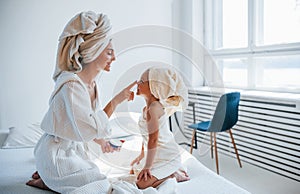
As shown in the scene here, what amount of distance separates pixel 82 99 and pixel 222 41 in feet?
8.73

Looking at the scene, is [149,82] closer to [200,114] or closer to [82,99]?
[82,99]

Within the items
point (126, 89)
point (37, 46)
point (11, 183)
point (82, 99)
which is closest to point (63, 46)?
point (82, 99)

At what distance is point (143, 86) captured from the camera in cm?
136

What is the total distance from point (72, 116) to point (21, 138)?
1236 mm

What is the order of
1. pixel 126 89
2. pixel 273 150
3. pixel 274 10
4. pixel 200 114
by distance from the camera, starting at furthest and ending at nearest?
pixel 200 114 → pixel 274 10 → pixel 273 150 → pixel 126 89

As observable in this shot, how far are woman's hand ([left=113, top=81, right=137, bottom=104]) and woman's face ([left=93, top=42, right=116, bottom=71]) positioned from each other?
157 mm

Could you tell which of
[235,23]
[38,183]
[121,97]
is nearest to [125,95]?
[121,97]

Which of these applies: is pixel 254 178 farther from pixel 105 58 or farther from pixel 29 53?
pixel 29 53

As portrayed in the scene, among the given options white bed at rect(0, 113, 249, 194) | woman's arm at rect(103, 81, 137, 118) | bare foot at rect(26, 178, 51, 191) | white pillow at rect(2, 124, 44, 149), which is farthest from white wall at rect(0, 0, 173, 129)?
bare foot at rect(26, 178, 51, 191)

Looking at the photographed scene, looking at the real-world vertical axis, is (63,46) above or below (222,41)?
below

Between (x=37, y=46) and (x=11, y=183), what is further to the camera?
(x=37, y=46)

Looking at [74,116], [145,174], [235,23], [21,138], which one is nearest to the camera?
[74,116]

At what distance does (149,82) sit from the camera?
1334mm

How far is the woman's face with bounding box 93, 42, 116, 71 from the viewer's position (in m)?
1.31
